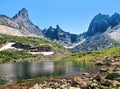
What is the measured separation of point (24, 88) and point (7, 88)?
822 cm

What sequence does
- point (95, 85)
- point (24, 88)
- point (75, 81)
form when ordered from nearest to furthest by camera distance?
point (95, 85)
point (75, 81)
point (24, 88)

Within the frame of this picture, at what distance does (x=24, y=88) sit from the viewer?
9262cm

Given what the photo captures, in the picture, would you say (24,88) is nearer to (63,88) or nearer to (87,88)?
(63,88)

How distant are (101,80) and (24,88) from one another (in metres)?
33.5

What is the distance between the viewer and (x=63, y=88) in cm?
7144

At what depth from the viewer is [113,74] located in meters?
71.6

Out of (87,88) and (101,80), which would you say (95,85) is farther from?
(101,80)

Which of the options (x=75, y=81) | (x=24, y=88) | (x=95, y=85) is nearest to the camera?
(x=95, y=85)

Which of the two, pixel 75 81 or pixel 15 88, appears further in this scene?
pixel 15 88

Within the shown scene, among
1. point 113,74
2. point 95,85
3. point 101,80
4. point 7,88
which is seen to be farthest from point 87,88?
point 7,88

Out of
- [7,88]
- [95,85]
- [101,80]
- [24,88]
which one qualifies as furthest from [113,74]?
[7,88]

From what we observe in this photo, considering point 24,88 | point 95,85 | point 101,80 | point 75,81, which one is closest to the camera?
point 95,85

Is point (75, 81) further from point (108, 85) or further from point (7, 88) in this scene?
point (7, 88)

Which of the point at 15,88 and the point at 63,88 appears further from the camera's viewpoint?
the point at 15,88
